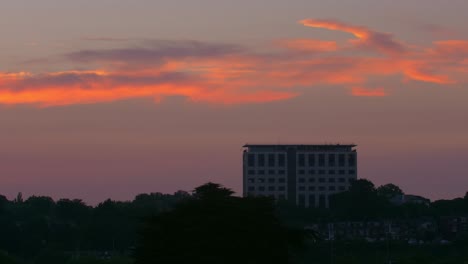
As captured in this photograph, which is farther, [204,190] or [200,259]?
[204,190]

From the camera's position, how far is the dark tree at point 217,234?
88812 millimetres

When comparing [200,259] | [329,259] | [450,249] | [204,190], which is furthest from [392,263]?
[200,259]

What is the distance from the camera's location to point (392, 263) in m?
176

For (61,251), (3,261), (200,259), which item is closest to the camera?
(200,259)

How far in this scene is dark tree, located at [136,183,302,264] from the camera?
8881 centimetres

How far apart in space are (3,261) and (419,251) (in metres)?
→ 81.8

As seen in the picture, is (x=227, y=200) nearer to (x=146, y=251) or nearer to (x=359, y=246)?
(x=146, y=251)

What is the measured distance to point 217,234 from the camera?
8994 centimetres

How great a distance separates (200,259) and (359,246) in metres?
113

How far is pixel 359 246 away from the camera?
198m

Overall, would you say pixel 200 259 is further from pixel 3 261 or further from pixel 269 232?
pixel 3 261

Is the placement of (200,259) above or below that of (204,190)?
below

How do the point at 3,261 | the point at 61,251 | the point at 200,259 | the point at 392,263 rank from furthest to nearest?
1. the point at 61,251
2. the point at 392,263
3. the point at 3,261
4. the point at 200,259

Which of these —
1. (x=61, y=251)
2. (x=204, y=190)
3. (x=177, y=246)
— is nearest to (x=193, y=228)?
(x=177, y=246)
